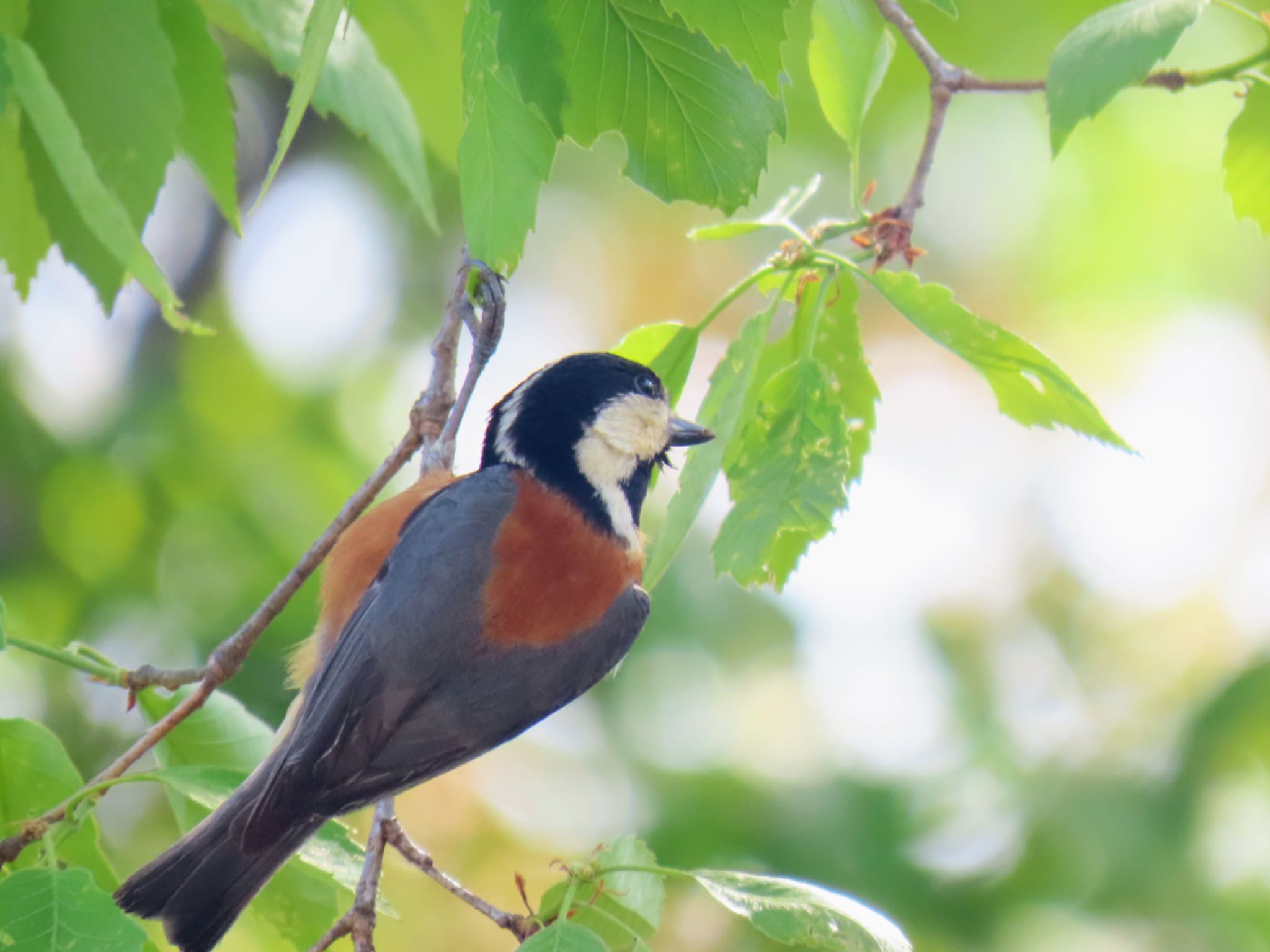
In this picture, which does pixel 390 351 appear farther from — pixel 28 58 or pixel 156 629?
pixel 28 58

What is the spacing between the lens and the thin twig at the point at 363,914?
215cm

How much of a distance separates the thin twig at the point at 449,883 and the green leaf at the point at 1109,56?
1.42 metres

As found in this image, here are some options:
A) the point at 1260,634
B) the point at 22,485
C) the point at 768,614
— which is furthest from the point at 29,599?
the point at 1260,634

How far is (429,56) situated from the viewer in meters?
2.91

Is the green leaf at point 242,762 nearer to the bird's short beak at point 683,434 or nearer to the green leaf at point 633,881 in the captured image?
the green leaf at point 633,881

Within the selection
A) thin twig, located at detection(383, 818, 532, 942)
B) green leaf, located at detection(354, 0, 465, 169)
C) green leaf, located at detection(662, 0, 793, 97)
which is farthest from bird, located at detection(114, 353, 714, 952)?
green leaf, located at detection(662, 0, 793, 97)

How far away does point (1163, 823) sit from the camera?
6.12m

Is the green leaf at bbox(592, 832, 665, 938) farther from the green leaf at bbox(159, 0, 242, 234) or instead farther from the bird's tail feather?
the green leaf at bbox(159, 0, 242, 234)

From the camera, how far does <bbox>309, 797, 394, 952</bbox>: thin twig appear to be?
2.15m

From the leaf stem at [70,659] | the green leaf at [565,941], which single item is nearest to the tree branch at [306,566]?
the leaf stem at [70,659]

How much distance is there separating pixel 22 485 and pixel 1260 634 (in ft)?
18.3

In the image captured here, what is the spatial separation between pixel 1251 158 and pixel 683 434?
4.31ft

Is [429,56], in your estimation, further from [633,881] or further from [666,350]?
[633,881]

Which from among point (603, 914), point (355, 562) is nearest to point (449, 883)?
point (603, 914)
